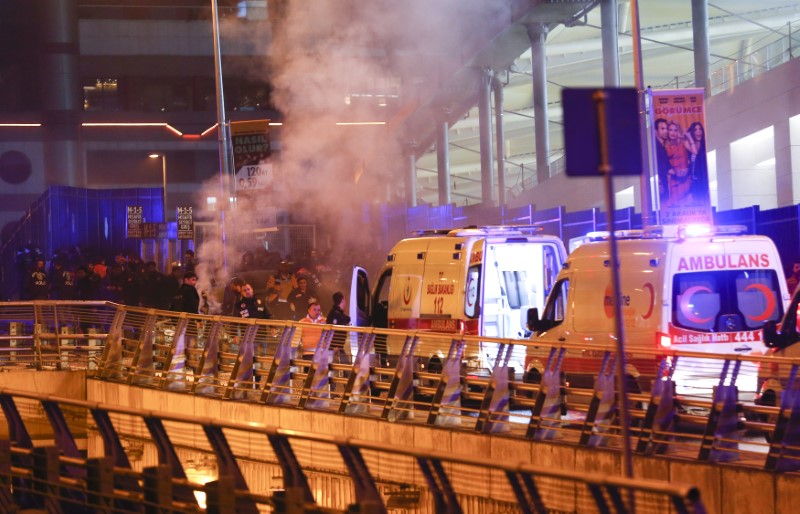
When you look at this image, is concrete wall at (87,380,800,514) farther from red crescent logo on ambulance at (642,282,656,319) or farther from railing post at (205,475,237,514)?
red crescent logo on ambulance at (642,282,656,319)

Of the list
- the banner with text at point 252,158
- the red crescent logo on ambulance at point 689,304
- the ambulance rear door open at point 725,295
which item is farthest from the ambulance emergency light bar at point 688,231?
the banner with text at point 252,158

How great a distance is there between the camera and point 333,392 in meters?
13.2

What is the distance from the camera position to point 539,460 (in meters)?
10.4

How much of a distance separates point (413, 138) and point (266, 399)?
29.5m

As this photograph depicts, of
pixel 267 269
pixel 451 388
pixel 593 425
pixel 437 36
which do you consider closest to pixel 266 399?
pixel 451 388

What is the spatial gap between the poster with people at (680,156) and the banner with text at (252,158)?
7884 millimetres

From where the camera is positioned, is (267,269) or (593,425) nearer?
(593,425)

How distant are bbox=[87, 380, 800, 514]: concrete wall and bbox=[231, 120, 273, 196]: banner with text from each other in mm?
8406

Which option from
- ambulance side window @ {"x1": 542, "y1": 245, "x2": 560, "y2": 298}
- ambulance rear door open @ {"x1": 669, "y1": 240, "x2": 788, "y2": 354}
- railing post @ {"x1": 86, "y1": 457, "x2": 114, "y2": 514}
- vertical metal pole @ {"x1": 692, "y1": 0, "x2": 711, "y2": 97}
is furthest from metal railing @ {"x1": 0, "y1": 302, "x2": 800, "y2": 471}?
vertical metal pole @ {"x1": 692, "y1": 0, "x2": 711, "y2": 97}

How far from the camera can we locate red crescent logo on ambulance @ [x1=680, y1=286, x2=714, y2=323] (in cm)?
1159

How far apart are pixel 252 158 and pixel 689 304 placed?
43.1 feet

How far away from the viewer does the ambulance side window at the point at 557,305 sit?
13.1m

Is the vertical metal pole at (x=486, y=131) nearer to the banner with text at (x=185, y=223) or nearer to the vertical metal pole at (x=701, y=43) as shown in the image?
the vertical metal pole at (x=701, y=43)

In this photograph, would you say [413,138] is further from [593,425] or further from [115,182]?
[593,425]
